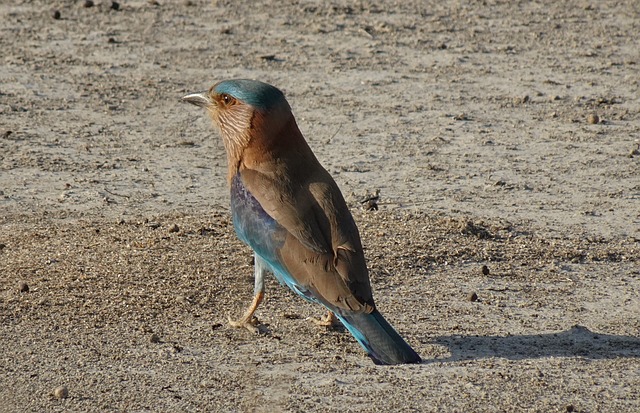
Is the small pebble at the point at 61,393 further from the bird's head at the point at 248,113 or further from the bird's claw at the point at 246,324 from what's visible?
the bird's head at the point at 248,113

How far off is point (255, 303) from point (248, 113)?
3.11 ft

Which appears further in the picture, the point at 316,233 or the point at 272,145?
the point at 272,145

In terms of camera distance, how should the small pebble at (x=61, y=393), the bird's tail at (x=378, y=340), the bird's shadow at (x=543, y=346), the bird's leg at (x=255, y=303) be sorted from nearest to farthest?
the small pebble at (x=61, y=393), the bird's tail at (x=378, y=340), the bird's shadow at (x=543, y=346), the bird's leg at (x=255, y=303)

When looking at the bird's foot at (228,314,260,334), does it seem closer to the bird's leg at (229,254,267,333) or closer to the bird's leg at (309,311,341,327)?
the bird's leg at (229,254,267,333)

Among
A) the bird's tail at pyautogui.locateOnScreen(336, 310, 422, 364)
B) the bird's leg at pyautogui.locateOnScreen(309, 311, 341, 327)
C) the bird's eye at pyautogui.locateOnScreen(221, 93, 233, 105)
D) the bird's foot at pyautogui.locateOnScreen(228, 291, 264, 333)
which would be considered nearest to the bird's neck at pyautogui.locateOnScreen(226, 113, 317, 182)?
the bird's eye at pyautogui.locateOnScreen(221, 93, 233, 105)

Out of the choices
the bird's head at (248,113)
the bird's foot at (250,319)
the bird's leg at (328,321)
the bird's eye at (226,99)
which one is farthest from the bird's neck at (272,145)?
the bird's leg at (328,321)

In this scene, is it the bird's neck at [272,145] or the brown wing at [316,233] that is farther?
the bird's neck at [272,145]

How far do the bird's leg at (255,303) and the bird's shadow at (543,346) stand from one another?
0.88 metres

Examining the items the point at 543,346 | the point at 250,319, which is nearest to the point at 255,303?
the point at 250,319

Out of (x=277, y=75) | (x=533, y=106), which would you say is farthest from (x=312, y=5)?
(x=533, y=106)

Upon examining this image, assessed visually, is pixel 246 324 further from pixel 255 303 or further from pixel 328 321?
pixel 328 321

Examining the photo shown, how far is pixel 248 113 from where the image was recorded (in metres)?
6.27

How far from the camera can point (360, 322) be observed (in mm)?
5547

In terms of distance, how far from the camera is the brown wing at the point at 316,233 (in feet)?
18.4
